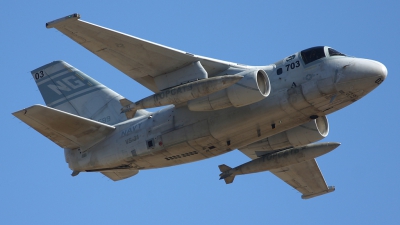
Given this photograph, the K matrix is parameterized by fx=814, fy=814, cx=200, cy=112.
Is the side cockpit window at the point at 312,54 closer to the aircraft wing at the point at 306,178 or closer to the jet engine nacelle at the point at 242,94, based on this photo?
the jet engine nacelle at the point at 242,94

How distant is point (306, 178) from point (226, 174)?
17.8 feet

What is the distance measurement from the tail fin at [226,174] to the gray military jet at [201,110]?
0.13ft

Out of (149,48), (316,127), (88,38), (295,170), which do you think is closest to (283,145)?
(316,127)

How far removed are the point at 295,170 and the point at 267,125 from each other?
25.6 ft

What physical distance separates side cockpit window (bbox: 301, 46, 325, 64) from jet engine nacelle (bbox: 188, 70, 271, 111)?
1.65 m

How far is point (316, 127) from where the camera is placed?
31984mm

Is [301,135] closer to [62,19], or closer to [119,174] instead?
[119,174]

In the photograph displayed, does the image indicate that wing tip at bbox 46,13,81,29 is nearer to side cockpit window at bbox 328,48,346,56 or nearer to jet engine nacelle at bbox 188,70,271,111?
jet engine nacelle at bbox 188,70,271,111

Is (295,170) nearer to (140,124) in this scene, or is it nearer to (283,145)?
(283,145)

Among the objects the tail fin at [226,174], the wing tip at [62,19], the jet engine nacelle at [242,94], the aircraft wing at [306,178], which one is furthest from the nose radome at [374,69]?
the wing tip at [62,19]

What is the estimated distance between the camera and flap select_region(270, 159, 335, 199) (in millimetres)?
36688

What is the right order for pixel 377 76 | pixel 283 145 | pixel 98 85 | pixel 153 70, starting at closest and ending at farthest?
pixel 377 76 < pixel 153 70 < pixel 283 145 < pixel 98 85

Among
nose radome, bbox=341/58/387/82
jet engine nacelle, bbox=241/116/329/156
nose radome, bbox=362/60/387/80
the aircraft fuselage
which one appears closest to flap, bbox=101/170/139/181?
the aircraft fuselage

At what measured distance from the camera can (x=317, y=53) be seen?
29.2 metres
